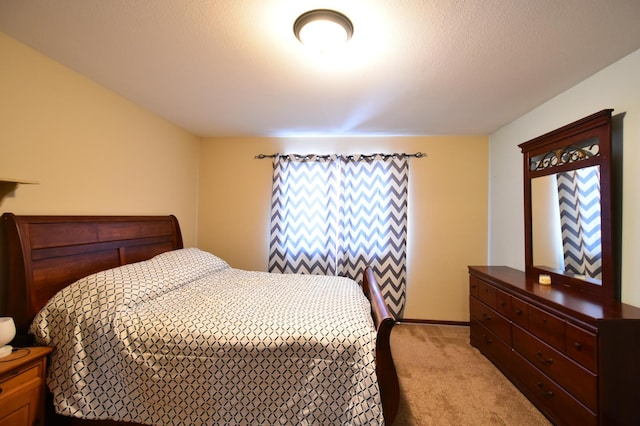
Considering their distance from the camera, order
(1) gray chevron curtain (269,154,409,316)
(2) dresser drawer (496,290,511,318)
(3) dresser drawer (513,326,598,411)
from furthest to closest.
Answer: (1) gray chevron curtain (269,154,409,316) → (2) dresser drawer (496,290,511,318) → (3) dresser drawer (513,326,598,411)

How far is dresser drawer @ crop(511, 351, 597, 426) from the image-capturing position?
4.79 feet

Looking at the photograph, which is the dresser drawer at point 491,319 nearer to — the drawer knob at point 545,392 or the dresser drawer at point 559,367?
the dresser drawer at point 559,367

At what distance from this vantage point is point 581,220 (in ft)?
6.15

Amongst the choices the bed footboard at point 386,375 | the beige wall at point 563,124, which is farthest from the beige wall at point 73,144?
the beige wall at point 563,124

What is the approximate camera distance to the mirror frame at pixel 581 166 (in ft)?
5.46

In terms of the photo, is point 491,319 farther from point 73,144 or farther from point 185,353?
point 73,144

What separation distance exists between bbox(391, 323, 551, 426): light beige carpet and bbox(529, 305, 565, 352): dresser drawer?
514 mm

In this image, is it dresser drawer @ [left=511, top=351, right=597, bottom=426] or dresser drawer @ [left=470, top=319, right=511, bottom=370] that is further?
dresser drawer @ [left=470, top=319, right=511, bottom=370]

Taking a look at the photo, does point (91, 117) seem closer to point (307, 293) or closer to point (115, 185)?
point (115, 185)

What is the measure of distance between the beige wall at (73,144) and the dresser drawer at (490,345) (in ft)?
11.2

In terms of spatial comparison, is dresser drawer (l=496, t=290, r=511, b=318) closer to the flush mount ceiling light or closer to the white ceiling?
the white ceiling

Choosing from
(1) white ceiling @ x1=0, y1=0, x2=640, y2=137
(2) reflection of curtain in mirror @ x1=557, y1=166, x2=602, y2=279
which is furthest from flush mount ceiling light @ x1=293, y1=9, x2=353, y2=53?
(2) reflection of curtain in mirror @ x1=557, y1=166, x2=602, y2=279

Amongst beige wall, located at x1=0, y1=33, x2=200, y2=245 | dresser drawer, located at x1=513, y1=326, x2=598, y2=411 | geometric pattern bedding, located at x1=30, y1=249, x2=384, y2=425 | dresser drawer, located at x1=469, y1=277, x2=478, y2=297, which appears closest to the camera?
geometric pattern bedding, located at x1=30, y1=249, x2=384, y2=425

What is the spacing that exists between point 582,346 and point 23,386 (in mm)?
2879
